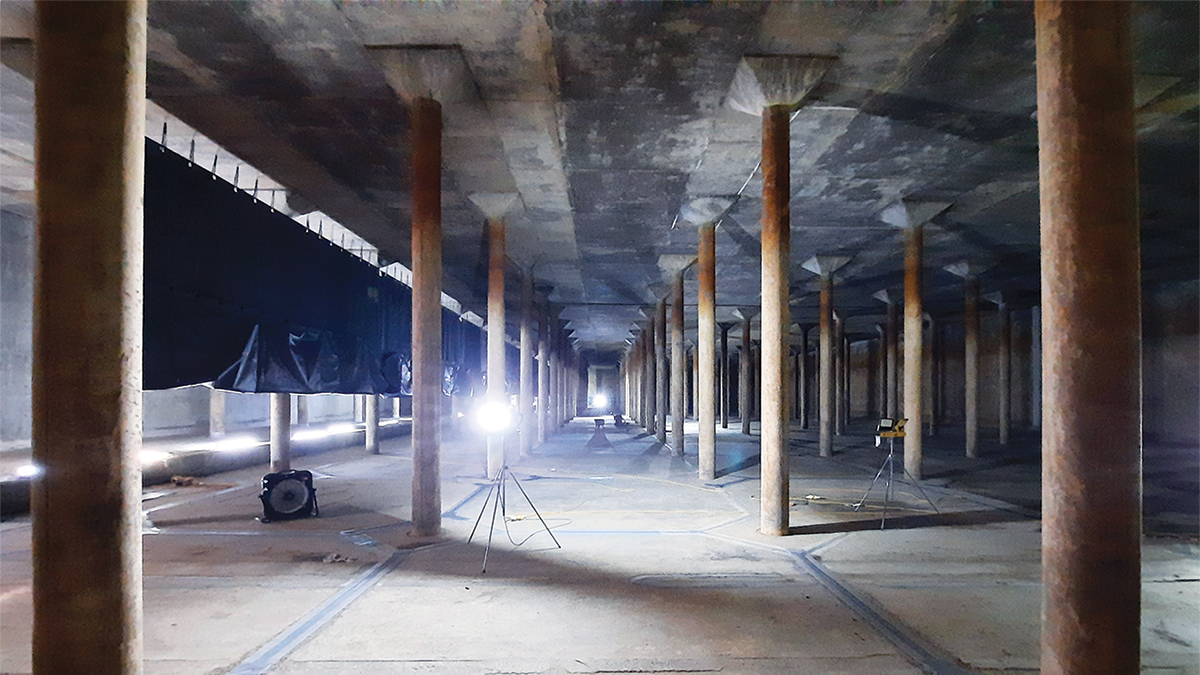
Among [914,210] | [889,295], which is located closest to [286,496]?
[914,210]

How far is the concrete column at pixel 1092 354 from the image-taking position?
9.46 ft

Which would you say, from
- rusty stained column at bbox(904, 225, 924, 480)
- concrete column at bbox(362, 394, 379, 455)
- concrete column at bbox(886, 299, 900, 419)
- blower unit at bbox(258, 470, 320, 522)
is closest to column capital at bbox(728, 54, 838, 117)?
rusty stained column at bbox(904, 225, 924, 480)

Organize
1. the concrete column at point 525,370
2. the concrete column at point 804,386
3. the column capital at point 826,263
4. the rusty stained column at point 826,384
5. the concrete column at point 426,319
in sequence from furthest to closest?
the concrete column at point 804,386 < the column capital at point 826,263 < the rusty stained column at point 826,384 < the concrete column at point 525,370 < the concrete column at point 426,319

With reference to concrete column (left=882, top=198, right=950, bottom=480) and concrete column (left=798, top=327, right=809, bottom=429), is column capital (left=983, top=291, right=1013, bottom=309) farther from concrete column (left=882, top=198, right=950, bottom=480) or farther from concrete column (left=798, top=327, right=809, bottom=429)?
concrete column (left=882, top=198, right=950, bottom=480)

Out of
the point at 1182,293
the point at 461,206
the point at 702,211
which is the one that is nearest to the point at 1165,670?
the point at 702,211

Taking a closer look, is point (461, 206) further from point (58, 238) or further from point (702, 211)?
point (58, 238)

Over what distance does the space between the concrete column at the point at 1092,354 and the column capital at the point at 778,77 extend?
443 centimetres

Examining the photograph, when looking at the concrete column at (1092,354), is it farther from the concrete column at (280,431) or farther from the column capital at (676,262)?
the column capital at (676,262)

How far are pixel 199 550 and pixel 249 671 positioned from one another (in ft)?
12.5

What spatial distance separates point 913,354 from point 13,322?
18758mm

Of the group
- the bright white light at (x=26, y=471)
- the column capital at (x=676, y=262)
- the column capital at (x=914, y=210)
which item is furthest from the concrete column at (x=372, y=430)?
the column capital at (x=914, y=210)

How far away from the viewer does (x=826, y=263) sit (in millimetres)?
17844

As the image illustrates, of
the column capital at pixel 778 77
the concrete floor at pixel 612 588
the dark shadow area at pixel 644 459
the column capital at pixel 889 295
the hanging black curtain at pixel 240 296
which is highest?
the column capital at pixel 778 77

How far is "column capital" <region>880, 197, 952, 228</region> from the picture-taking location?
12727 mm
